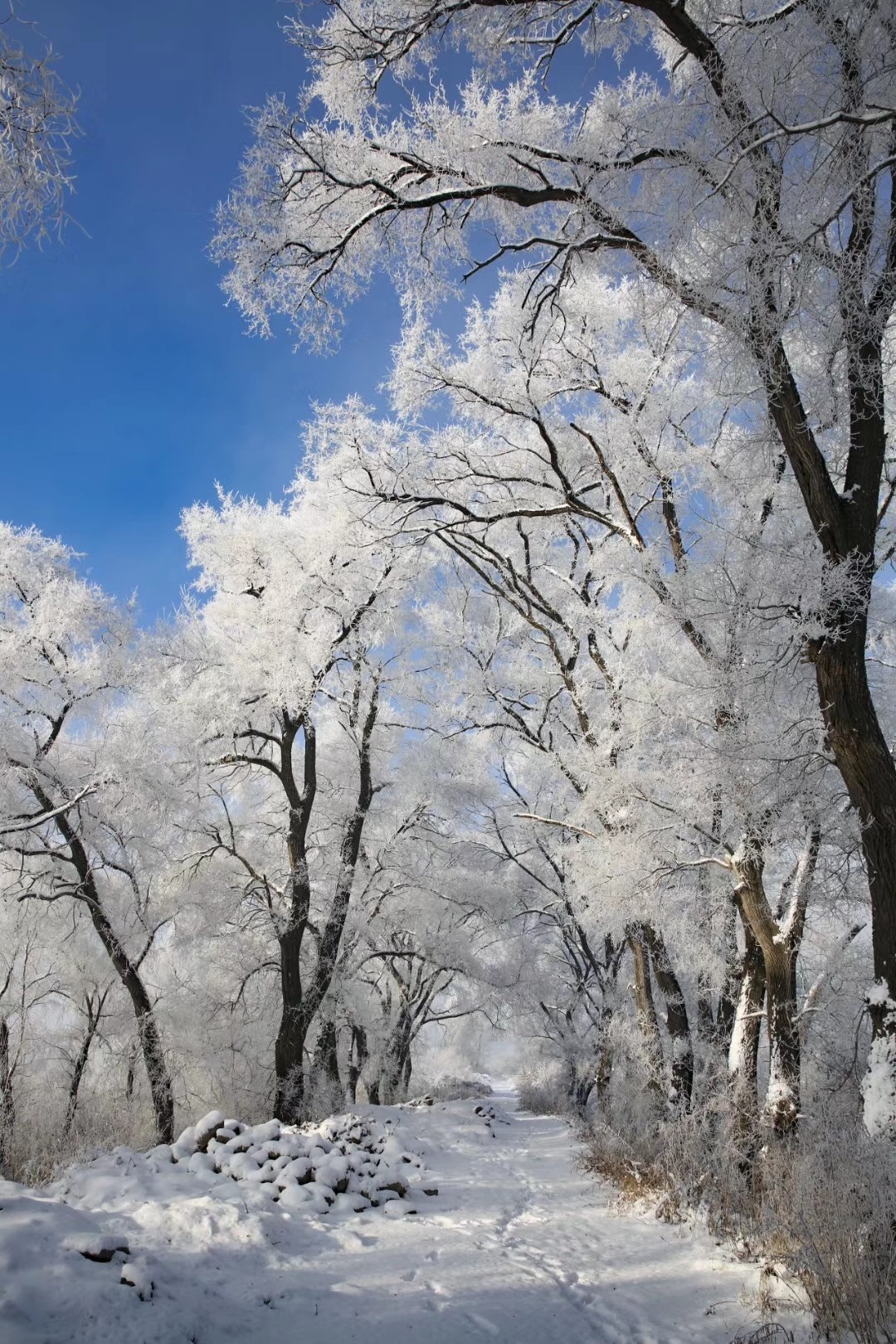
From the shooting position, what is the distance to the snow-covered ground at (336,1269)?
3316mm

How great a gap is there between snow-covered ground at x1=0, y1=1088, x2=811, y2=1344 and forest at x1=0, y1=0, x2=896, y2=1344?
0.74 meters

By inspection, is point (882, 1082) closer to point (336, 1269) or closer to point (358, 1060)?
point (336, 1269)

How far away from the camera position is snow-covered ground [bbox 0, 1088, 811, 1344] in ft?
10.9

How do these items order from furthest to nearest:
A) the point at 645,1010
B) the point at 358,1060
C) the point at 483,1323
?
the point at 358,1060, the point at 645,1010, the point at 483,1323

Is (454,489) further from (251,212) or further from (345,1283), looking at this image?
(345,1283)

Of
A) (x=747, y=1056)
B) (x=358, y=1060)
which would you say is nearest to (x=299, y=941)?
(x=747, y=1056)

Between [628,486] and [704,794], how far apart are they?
405 centimetres

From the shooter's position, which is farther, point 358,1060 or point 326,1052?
point 358,1060

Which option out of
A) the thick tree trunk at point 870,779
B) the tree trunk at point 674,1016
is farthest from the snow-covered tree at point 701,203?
the tree trunk at point 674,1016

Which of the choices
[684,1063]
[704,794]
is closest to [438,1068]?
[684,1063]

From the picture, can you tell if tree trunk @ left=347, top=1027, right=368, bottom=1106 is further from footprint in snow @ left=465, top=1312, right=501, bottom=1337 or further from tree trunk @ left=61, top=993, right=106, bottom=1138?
footprint in snow @ left=465, top=1312, right=501, bottom=1337

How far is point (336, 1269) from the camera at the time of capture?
4590 millimetres

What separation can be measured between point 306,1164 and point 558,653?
21.8 ft

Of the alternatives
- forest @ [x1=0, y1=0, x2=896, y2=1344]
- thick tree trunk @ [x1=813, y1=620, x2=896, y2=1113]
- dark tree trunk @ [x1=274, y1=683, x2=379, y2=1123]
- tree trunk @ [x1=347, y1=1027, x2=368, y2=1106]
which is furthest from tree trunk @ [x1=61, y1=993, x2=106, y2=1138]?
thick tree trunk @ [x1=813, y1=620, x2=896, y2=1113]
